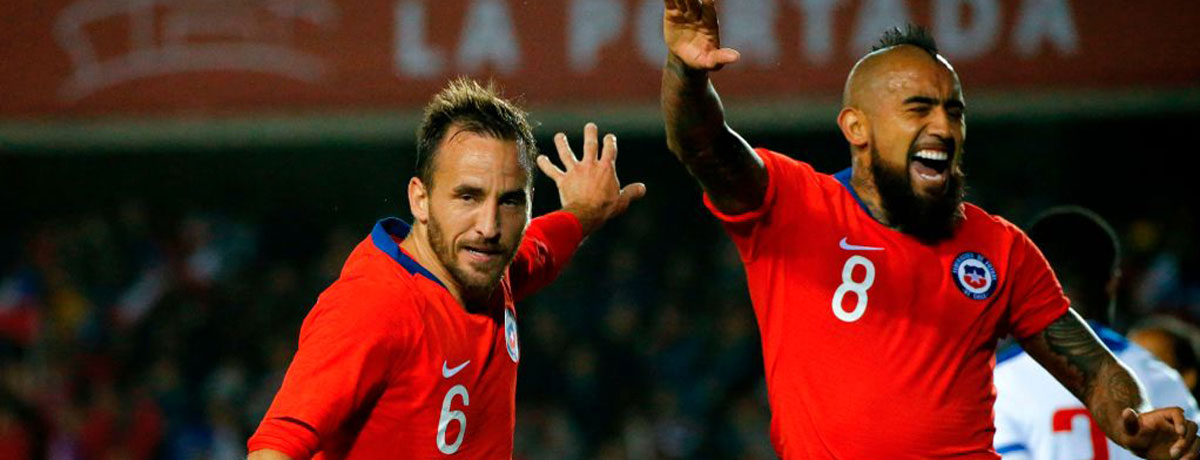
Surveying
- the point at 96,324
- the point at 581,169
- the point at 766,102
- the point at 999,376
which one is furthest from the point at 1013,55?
the point at 96,324

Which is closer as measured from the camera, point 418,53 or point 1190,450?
point 1190,450

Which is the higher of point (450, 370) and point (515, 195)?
point (515, 195)

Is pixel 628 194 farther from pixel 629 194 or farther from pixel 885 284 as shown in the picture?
pixel 885 284

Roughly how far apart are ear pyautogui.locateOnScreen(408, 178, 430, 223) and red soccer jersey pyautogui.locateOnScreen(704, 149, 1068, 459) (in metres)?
0.69

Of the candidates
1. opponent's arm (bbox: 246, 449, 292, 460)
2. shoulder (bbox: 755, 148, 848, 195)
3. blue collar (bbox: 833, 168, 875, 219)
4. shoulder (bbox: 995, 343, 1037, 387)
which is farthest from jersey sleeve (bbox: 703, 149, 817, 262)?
shoulder (bbox: 995, 343, 1037, 387)

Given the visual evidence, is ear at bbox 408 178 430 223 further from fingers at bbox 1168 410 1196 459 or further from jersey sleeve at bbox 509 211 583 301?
fingers at bbox 1168 410 1196 459

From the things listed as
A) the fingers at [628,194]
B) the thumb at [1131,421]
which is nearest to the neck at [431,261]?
the fingers at [628,194]

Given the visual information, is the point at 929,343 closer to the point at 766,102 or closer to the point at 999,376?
the point at 999,376

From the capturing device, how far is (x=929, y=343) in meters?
3.53

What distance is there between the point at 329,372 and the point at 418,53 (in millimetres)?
5619

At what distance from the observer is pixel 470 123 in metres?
3.50

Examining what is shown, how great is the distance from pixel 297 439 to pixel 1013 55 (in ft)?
20.2

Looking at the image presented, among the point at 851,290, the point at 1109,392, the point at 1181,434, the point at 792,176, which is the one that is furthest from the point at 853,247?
the point at 1181,434

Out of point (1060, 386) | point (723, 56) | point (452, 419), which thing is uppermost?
point (723, 56)
